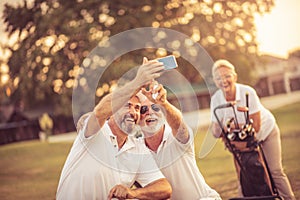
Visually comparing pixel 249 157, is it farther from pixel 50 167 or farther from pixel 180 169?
pixel 50 167

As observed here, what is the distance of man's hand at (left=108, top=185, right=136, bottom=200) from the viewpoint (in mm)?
2828

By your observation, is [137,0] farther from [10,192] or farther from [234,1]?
[10,192]

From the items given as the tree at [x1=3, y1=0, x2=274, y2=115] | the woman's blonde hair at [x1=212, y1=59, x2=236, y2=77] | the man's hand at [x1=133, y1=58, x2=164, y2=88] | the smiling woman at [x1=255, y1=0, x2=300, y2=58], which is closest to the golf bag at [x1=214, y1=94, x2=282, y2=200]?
the woman's blonde hair at [x1=212, y1=59, x2=236, y2=77]

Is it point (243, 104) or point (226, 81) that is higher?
point (226, 81)

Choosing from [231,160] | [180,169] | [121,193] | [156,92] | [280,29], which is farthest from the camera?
[280,29]

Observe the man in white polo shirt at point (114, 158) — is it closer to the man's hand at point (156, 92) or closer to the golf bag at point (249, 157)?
the man's hand at point (156, 92)

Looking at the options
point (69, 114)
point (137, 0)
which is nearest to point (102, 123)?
point (69, 114)

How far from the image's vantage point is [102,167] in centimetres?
292

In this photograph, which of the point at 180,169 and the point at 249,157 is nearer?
the point at 180,169

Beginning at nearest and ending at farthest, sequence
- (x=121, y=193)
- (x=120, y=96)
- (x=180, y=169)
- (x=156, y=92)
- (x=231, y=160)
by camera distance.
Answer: (x=120, y=96) → (x=121, y=193) → (x=156, y=92) → (x=180, y=169) → (x=231, y=160)

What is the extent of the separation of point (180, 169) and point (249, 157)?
0.62 meters

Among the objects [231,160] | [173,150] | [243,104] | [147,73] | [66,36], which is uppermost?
[66,36]

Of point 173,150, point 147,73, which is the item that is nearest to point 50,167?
point 173,150

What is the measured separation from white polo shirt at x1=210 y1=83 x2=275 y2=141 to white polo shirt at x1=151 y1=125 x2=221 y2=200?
45cm
